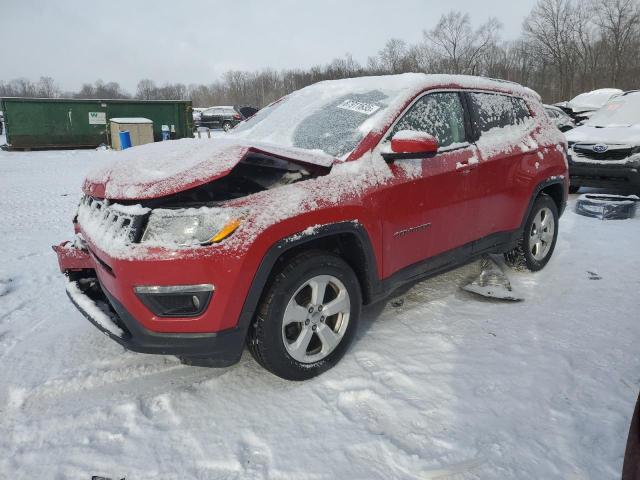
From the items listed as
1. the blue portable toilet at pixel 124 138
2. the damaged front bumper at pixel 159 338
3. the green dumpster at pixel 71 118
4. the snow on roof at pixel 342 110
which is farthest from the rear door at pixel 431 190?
the green dumpster at pixel 71 118

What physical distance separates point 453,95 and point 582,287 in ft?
6.83

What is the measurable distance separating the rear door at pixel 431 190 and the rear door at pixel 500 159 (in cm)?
15

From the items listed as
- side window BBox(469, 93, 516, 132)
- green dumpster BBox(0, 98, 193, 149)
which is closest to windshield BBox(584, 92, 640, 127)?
side window BBox(469, 93, 516, 132)

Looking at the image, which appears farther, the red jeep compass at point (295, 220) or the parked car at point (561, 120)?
the parked car at point (561, 120)

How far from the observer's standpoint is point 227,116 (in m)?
32.6

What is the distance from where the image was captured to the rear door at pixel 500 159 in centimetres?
358

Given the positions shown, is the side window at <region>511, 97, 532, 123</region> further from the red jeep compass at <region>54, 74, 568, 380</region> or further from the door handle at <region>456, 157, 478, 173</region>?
the door handle at <region>456, 157, 478, 173</region>

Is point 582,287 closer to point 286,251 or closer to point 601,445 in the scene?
point 601,445

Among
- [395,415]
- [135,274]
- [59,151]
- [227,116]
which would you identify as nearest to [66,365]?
[135,274]

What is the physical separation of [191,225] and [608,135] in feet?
25.9

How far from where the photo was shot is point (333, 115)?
10.6 feet

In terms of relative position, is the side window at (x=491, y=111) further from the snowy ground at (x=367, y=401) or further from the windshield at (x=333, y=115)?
the snowy ground at (x=367, y=401)

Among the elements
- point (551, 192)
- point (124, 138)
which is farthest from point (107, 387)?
point (124, 138)

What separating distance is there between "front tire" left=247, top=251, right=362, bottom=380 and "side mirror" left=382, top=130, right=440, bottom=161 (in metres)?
0.73
